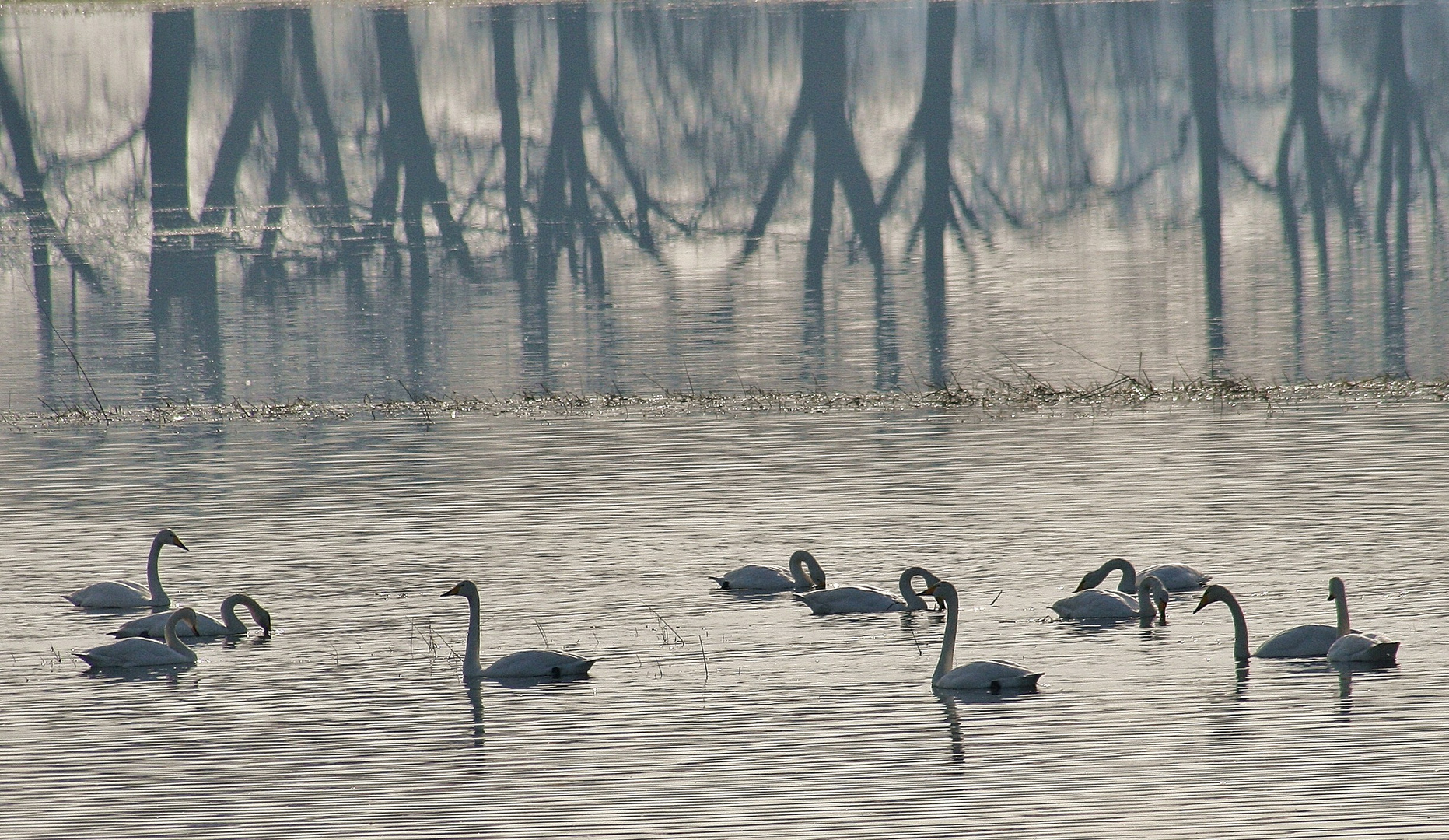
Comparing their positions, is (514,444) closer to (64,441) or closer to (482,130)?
(64,441)

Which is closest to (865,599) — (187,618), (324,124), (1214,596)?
(1214,596)

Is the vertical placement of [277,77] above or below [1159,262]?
above

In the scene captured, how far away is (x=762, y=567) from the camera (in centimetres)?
2023

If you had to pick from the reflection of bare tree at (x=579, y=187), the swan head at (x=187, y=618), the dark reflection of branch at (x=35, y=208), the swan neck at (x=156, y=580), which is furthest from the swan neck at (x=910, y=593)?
the dark reflection of branch at (x=35, y=208)

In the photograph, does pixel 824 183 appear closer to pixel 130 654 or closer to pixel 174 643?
pixel 174 643

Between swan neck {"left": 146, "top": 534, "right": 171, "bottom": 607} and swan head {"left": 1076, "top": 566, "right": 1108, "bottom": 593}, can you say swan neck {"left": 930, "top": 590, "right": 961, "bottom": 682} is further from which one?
swan neck {"left": 146, "top": 534, "right": 171, "bottom": 607}

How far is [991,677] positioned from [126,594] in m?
8.16

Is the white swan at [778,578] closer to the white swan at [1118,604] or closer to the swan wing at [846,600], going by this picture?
the swan wing at [846,600]

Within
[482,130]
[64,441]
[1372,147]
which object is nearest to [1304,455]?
[64,441]

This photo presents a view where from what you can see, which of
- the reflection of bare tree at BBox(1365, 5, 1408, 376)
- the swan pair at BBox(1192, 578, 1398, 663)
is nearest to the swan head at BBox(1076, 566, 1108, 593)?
the swan pair at BBox(1192, 578, 1398, 663)

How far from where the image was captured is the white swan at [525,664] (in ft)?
55.9

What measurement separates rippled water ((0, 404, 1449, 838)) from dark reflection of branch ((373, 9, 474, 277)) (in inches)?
944

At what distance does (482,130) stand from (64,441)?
53.3 meters

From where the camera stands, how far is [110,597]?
20.1 meters
